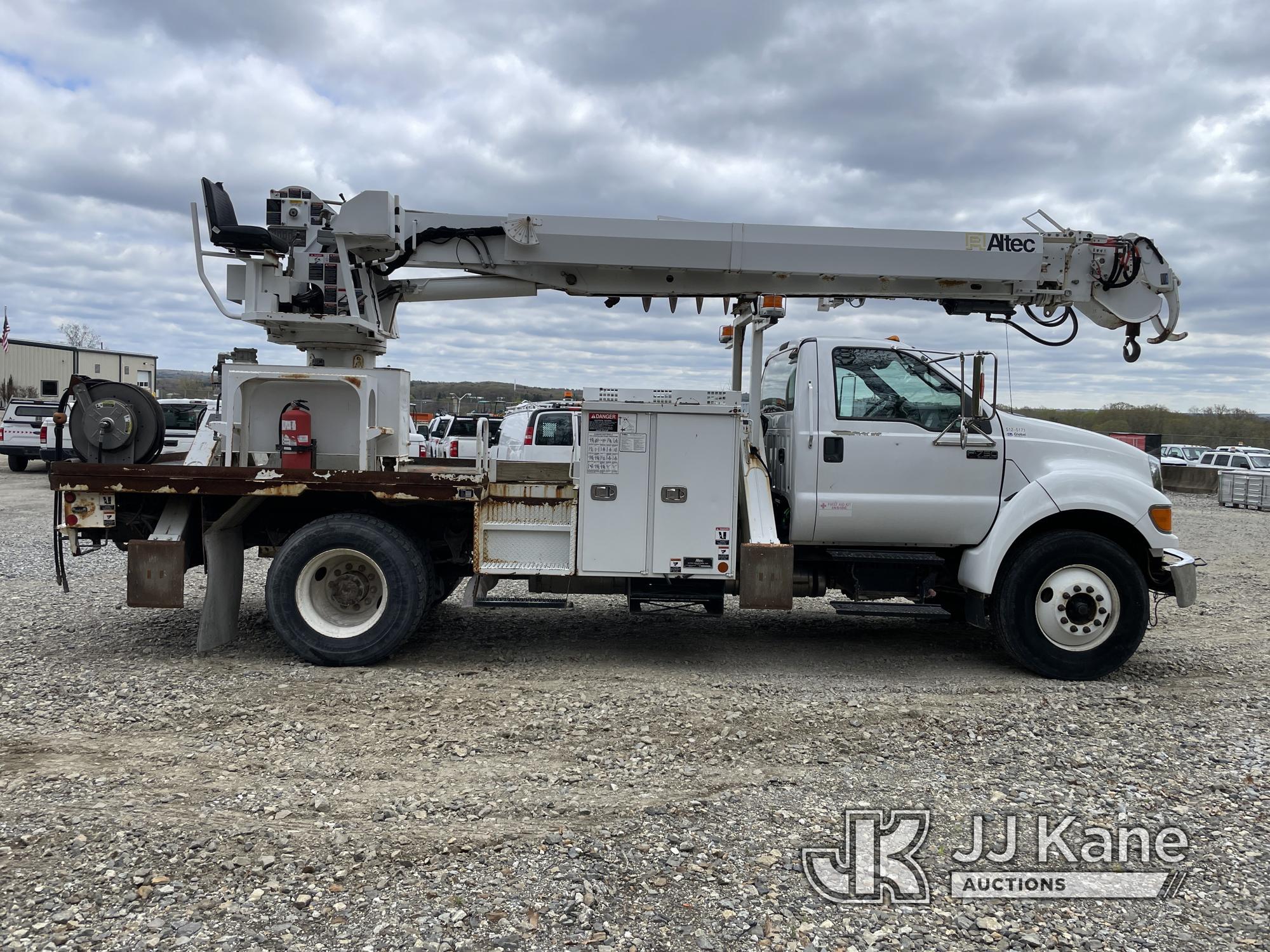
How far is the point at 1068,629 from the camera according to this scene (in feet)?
21.5

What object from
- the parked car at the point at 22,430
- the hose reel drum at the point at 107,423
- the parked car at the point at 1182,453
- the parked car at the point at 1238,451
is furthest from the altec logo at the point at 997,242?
the parked car at the point at 1182,453

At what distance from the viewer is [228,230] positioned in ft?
21.6

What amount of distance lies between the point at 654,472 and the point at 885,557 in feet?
6.09

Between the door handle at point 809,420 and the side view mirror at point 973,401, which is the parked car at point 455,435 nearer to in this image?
the door handle at point 809,420

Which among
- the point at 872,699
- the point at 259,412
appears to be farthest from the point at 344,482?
the point at 872,699

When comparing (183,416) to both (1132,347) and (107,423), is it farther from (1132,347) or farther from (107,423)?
(1132,347)

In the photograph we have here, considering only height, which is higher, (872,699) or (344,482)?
(344,482)

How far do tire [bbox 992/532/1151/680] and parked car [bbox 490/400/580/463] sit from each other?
8.07m

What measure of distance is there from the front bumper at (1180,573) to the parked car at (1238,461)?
23360 millimetres

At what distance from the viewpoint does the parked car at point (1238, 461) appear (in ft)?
87.7

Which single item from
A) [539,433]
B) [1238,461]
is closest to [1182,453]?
[1238,461]

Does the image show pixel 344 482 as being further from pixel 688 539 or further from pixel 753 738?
pixel 753 738

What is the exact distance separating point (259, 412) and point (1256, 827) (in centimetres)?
659

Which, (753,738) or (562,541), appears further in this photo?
(562,541)
